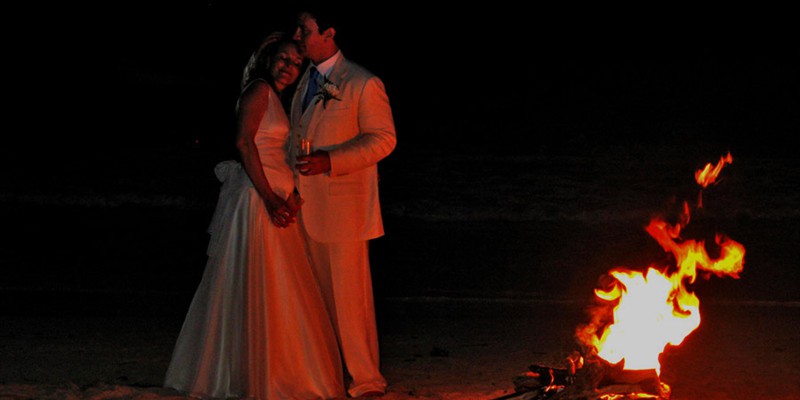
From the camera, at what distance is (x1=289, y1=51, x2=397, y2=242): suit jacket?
6.44 m

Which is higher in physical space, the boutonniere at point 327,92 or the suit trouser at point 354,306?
the boutonniere at point 327,92

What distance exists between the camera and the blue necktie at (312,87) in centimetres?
654

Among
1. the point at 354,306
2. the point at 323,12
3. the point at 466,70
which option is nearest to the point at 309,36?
the point at 323,12

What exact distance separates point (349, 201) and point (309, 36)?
0.96 m

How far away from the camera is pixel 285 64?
6410 millimetres

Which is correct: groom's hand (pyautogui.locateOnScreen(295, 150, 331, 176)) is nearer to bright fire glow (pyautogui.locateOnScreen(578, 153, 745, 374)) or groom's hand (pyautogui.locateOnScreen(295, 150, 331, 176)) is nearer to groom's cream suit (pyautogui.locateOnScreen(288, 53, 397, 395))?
groom's cream suit (pyautogui.locateOnScreen(288, 53, 397, 395))

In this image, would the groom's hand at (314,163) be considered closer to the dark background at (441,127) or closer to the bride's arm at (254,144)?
the bride's arm at (254,144)

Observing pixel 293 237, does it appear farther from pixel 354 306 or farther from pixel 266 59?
pixel 266 59

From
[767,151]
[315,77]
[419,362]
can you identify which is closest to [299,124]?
[315,77]

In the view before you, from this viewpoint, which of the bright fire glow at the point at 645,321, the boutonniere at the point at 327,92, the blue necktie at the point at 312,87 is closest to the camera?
the bright fire glow at the point at 645,321

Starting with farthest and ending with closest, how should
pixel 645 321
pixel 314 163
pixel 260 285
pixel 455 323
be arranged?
pixel 455 323, pixel 260 285, pixel 314 163, pixel 645 321

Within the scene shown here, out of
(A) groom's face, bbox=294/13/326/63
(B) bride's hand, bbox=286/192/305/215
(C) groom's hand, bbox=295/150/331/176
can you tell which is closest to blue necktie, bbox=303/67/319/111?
(A) groom's face, bbox=294/13/326/63

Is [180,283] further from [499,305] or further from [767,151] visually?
[767,151]

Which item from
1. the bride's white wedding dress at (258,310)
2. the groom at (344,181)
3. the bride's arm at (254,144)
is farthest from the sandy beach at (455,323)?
the bride's arm at (254,144)
